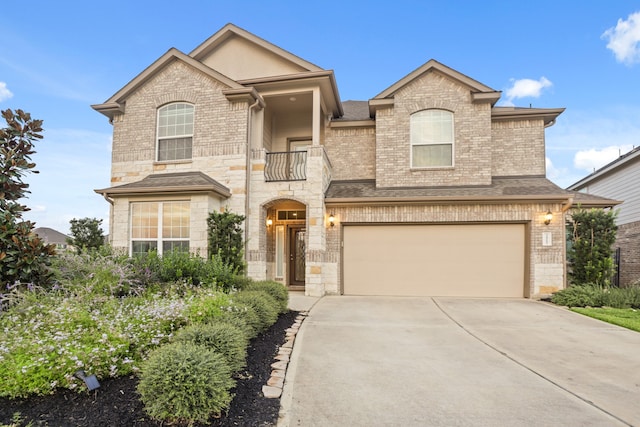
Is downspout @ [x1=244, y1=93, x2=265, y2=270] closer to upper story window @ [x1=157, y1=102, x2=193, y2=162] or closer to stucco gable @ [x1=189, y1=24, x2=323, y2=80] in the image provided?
stucco gable @ [x1=189, y1=24, x2=323, y2=80]

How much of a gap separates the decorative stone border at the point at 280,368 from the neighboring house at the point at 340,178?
4291 mm

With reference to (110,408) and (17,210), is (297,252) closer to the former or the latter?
(17,210)

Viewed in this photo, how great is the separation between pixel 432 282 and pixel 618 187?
34.2 ft

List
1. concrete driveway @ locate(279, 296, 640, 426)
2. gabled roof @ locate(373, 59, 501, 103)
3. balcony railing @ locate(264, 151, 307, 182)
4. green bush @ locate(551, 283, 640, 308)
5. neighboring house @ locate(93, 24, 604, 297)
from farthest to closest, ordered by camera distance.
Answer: gabled roof @ locate(373, 59, 501, 103) < balcony railing @ locate(264, 151, 307, 182) < neighboring house @ locate(93, 24, 604, 297) < green bush @ locate(551, 283, 640, 308) < concrete driveway @ locate(279, 296, 640, 426)

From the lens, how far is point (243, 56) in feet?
35.2

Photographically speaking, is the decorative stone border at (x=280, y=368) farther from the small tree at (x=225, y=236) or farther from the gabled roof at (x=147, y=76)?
the gabled roof at (x=147, y=76)

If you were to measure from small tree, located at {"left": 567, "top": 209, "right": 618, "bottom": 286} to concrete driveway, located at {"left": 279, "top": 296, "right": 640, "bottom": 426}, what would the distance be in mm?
2846

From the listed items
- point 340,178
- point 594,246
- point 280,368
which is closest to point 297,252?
point 340,178

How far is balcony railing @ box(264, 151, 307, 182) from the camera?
31.6ft

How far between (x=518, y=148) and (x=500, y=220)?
293 centimetres

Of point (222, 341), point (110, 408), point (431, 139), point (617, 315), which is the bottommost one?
point (617, 315)

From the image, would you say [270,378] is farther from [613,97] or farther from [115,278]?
[613,97]

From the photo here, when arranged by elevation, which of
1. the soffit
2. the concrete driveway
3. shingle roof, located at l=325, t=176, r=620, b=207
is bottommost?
the concrete driveway

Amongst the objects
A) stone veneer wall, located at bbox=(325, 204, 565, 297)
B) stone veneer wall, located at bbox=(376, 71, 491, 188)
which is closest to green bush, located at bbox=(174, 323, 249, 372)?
stone veneer wall, located at bbox=(325, 204, 565, 297)
